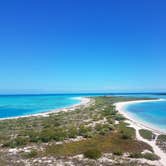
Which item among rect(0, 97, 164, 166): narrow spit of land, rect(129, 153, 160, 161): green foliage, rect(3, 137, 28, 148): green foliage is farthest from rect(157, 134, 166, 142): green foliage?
rect(3, 137, 28, 148): green foliage

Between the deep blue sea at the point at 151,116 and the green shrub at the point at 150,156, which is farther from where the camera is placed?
the deep blue sea at the point at 151,116

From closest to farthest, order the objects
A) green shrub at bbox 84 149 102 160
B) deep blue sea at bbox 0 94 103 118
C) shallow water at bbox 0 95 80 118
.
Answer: green shrub at bbox 84 149 102 160
deep blue sea at bbox 0 94 103 118
shallow water at bbox 0 95 80 118

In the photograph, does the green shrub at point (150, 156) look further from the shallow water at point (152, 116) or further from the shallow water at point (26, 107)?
the shallow water at point (26, 107)

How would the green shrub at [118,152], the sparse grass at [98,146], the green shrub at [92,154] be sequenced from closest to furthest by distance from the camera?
the green shrub at [92,154] → the green shrub at [118,152] → the sparse grass at [98,146]

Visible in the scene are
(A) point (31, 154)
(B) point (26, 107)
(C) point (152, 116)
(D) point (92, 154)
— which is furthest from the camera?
(B) point (26, 107)

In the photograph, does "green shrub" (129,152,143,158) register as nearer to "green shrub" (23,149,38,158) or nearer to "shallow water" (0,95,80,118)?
"green shrub" (23,149,38,158)

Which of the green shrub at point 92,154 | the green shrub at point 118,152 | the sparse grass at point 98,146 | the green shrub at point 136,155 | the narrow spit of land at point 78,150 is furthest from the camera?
the sparse grass at point 98,146

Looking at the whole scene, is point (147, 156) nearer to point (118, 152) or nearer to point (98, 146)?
point (118, 152)

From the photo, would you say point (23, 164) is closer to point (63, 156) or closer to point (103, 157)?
point (63, 156)

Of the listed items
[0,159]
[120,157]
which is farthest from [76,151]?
[0,159]

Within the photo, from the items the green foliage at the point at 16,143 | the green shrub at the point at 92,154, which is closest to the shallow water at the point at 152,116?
the green shrub at the point at 92,154

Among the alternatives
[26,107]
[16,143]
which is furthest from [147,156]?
[26,107]
